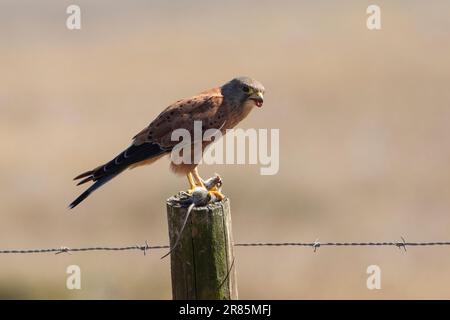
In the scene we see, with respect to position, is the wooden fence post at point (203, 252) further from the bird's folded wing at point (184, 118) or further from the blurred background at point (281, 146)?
the blurred background at point (281, 146)

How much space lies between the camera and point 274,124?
16.8m

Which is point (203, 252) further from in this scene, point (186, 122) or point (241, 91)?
point (241, 91)

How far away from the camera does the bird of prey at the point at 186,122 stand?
24.8ft

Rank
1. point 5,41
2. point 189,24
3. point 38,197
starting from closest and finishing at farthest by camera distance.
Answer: point 38,197
point 5,41
point 189,24

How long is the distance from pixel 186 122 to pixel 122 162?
22.1 inches

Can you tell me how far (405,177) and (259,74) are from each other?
601cm

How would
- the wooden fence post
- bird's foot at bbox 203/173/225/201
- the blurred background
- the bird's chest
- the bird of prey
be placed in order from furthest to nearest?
the blurred background
the bird's chest
the bird of prey
bird's foot at bbox 203/173/225/201
the wooden fence post

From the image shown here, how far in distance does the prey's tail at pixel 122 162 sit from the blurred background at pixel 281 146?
13.1 feet

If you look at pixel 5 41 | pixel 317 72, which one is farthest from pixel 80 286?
pixel 5 41

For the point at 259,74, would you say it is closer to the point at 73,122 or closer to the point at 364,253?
the point at 73,122

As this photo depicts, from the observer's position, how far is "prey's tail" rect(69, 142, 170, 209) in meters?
7.30

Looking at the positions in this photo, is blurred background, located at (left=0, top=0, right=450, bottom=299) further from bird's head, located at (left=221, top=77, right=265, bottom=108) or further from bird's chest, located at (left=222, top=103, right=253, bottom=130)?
bird's head, located at (left=221, top=77, right=265, bottom=108)

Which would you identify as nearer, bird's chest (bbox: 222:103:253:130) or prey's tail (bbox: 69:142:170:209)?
prey's tail (bbox: 69:142:170:209)

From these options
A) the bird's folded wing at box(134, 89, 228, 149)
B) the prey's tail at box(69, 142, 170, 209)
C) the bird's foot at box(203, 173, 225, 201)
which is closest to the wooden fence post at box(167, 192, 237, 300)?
the bird's foot at box(203, 173, 225, 201)
